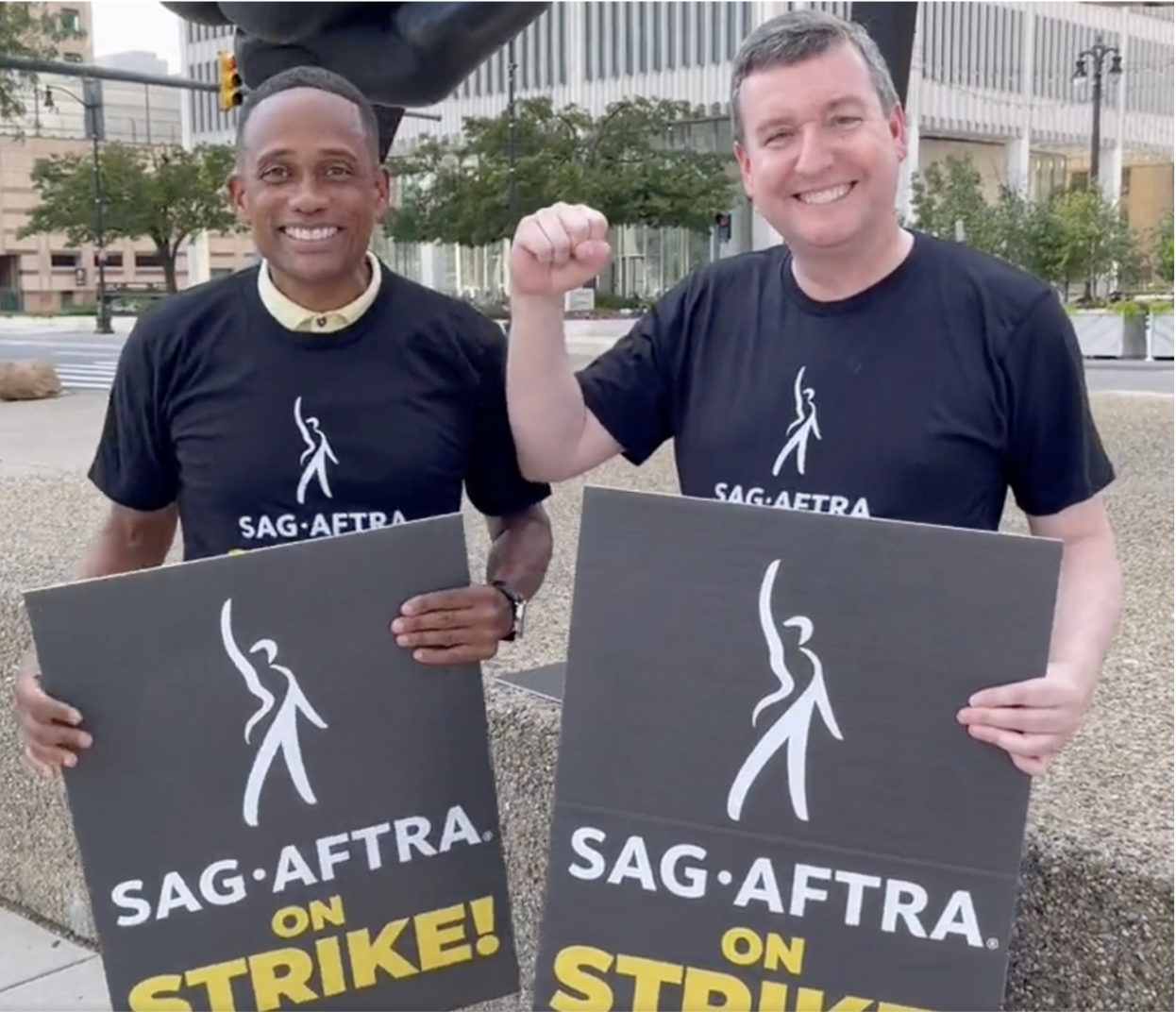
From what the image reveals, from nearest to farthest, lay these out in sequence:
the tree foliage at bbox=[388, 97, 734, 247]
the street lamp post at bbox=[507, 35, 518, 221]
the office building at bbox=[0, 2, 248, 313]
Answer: the street lamp post at bbox=[507, 35, 518, 221] → the tree foliage at bbox=[388, 97, 734, 247] → the office building at bbox=[0, 2, 248, 313]

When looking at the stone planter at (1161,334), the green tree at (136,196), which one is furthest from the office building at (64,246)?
the stone planter at (1161,334)

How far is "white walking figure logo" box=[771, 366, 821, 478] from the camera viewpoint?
6.47 ft

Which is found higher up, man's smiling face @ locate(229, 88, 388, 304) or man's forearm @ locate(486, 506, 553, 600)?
man's smiling face @ locate(229, 88, 388, 304)

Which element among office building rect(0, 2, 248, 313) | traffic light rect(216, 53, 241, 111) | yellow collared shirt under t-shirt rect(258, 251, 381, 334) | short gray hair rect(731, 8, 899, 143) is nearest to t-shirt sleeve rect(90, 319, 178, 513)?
yellow collared shirt under t-shirt rect(258, 251, 381, 334)

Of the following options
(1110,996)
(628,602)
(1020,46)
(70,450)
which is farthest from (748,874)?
(1020,46)

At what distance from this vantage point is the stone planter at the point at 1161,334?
2377cm

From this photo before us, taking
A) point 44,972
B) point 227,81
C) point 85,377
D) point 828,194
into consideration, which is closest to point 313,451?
point 828,194

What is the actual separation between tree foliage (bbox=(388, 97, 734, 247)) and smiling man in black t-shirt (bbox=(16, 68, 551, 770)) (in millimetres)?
33845

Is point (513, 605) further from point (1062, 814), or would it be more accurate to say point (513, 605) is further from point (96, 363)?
point (96, 363)

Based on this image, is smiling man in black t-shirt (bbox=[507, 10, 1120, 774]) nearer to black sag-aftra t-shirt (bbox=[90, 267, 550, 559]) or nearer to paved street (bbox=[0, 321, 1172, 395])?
black sag-aftra t-shirt (bbox=[90, 267, 550, 559])

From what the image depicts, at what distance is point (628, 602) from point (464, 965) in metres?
0.72

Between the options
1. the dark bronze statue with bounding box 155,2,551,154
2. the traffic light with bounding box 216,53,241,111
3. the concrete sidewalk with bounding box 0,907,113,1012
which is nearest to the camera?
the concrete sidewalk with bounding box 0,907,113,1012

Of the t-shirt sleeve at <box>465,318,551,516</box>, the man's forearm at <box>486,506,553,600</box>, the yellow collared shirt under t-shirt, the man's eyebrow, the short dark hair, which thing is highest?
the short dark hair

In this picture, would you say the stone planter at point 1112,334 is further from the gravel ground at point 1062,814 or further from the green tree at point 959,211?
the gravel ground at point 1062,814
